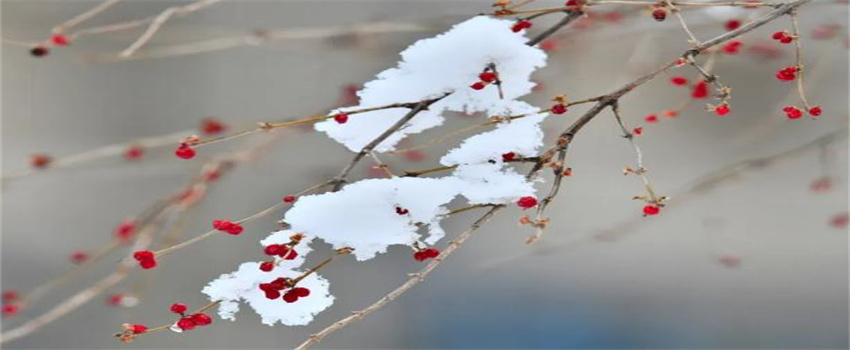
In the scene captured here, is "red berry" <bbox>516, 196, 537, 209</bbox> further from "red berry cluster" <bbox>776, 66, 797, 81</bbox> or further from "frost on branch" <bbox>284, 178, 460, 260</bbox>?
"red berry cluster" <bbox>776, 66, 797, 81</bbox>

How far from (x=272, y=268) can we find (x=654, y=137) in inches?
109

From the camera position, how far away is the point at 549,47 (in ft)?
4.81

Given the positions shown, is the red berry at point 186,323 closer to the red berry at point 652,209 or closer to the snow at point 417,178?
the snow at point 417,178

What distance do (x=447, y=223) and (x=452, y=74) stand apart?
2.17m

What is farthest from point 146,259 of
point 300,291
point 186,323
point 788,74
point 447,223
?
point 447,223

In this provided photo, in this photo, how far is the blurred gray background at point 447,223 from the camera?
3.14 meters

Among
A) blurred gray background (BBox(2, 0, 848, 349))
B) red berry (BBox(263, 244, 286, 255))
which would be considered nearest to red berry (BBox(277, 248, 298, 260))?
red berry (BBox(263, 244, 286, 255))

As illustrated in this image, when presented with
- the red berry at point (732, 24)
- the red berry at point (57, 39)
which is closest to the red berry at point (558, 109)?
the red berry at point (732, 24)

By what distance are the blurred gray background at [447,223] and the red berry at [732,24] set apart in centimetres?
152

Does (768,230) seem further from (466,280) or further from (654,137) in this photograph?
(466,280)

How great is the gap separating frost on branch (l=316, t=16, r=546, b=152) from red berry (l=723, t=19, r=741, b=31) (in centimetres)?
52

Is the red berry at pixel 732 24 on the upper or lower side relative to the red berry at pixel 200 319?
upper

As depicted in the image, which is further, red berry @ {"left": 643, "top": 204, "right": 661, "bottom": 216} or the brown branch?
red berry @ {"left": 643, "top": 204, "right": 661, "bottom": 216}

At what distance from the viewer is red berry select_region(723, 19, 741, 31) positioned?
1.40m
